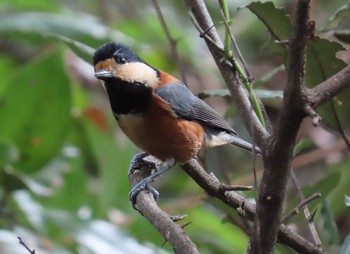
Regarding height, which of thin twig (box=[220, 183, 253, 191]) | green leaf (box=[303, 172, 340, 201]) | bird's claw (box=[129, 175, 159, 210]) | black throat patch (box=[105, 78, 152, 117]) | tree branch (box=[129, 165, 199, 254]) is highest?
black throat patch (box=[105, 78, 152, 117])

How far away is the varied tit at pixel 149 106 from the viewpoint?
2451 mm

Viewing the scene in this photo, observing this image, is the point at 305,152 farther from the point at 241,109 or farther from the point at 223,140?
the point at 241,109

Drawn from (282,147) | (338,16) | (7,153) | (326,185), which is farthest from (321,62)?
(7,153)

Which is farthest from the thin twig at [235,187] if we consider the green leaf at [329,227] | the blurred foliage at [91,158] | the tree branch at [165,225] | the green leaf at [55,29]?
the green leaf at [55,29]

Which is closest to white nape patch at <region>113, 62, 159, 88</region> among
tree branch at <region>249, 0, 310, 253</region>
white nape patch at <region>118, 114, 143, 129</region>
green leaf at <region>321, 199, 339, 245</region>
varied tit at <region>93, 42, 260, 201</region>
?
varied tit at <region>93, 42, 260, 201</region>

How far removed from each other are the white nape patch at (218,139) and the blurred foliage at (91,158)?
0.20 ft

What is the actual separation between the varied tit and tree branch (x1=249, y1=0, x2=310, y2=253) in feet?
3.01

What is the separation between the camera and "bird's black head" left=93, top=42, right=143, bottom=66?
92.9 inches

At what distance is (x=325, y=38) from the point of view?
81.4 inches

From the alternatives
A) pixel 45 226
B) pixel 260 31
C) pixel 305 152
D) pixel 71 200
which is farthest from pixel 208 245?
pixel 260 31

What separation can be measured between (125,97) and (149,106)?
0.09m

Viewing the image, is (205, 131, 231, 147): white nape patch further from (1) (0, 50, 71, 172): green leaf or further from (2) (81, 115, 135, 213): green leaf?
(2) (81, 115, 135, 213): green leaf

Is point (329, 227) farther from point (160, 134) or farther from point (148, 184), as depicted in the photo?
point (160, 134)

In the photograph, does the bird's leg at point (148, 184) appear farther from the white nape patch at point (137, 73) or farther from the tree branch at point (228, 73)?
the tree branch at point (228, 73)
